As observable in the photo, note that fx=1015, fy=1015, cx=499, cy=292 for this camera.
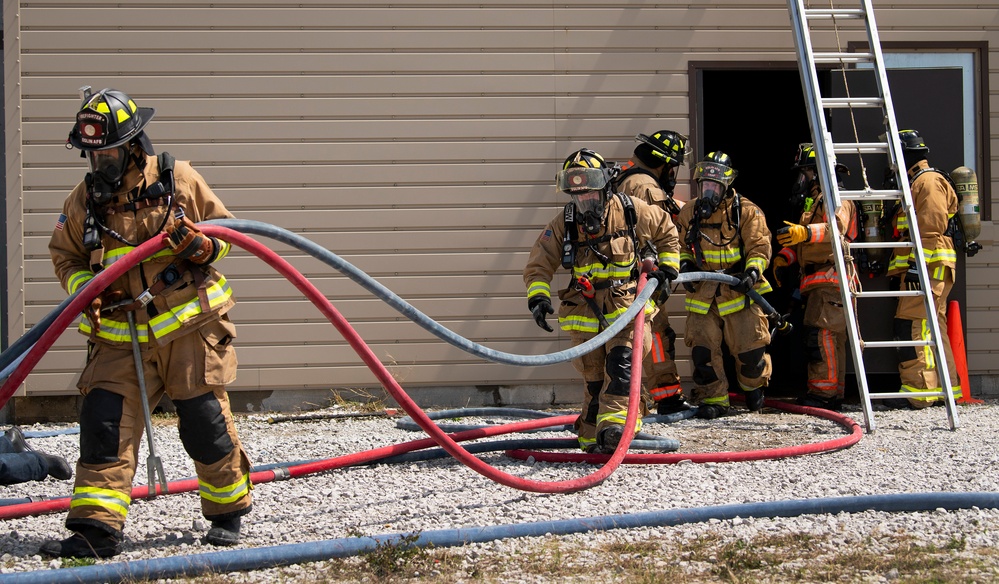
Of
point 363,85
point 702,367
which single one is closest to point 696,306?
point 702,367

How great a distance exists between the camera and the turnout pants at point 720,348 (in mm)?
8180

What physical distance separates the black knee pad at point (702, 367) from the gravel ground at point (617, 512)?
0.76m

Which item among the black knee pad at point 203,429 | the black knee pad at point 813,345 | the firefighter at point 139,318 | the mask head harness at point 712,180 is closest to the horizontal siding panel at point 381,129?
the mask head harness at point 712,180

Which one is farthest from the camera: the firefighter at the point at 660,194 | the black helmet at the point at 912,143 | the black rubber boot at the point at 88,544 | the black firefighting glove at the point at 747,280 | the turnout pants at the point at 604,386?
the black helmet at the point at 912,143

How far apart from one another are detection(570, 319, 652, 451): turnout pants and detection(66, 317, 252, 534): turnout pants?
2367 mm

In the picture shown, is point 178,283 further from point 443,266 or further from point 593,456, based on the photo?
point 443,266

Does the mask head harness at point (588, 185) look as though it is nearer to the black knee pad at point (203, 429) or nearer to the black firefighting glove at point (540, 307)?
the black firefighting glove at point (540, 307)

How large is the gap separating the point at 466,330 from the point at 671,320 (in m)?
1.77

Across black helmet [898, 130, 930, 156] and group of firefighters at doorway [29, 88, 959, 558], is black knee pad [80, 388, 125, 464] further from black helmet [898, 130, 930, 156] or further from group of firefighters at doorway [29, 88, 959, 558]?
black helmet [898, 130, 930, 156]

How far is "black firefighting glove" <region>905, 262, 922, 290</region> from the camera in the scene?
27.0 feet

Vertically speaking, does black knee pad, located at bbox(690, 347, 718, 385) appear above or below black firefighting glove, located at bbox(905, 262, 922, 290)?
below

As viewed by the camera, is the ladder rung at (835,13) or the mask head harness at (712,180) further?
the mask head harness at (712,180)

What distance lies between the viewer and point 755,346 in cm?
817

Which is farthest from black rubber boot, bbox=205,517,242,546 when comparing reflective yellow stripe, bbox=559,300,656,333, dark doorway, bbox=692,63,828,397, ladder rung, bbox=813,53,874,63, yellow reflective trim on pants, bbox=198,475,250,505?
dark doorway, bbox=692,63,828,397
